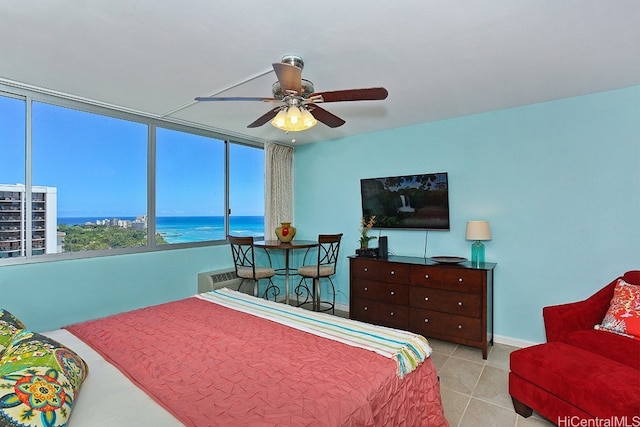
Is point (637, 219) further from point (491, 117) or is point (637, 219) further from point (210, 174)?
point (210, 174)

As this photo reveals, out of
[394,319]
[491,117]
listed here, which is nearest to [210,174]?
[394,319]

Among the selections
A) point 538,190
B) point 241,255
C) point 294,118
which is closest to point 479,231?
point 538,190

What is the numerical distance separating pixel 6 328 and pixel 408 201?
3567 mm

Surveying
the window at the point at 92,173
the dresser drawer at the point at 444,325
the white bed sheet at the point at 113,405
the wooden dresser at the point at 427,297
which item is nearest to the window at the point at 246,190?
the window at the point at 92,173

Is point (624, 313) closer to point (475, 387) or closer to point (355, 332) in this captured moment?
point (475, 387)

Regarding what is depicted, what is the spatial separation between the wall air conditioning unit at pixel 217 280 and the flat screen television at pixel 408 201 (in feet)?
6.27

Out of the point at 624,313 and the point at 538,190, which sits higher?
the point at 538,190

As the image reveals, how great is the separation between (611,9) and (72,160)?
170 inches

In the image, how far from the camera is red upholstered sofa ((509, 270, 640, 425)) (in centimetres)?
172

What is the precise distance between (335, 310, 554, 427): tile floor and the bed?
0.51 meters

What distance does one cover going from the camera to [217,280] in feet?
13.2

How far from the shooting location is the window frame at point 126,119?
9.20ft

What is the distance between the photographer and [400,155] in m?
4.05

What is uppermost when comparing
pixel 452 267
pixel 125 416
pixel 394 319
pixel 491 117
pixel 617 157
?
pixel 491 117
